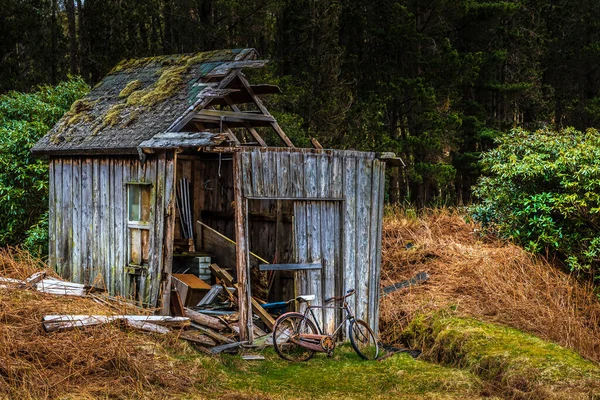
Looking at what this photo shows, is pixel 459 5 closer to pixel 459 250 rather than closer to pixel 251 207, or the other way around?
pixel 459 250

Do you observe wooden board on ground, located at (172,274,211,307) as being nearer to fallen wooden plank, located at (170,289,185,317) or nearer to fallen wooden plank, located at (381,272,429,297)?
fallen wooden plank, located at (170,289,185,317)

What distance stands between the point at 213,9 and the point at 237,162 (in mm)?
17421

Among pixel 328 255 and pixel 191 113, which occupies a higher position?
pixel 191 113

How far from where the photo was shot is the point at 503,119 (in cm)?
2894

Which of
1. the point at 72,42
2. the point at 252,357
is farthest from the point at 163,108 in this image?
the point at 72,42

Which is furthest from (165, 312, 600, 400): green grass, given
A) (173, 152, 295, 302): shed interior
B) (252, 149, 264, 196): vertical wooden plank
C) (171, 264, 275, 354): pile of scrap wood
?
(252, 149, 264, 196): vertical wooden plank

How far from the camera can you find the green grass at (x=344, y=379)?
9586 millimetres

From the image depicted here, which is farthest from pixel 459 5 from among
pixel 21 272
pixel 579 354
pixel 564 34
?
pixel 21 272

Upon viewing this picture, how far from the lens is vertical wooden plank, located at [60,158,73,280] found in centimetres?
1316

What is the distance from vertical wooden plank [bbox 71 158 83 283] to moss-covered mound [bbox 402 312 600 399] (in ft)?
19.3

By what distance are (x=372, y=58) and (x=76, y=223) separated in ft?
58.0

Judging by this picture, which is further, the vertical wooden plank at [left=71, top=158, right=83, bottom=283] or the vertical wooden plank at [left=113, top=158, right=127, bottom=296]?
the vertical wooden plank at [left=71, top=158, right=83, bottom=283]

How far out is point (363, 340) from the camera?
39.4ft

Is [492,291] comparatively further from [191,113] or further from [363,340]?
[191,113]
